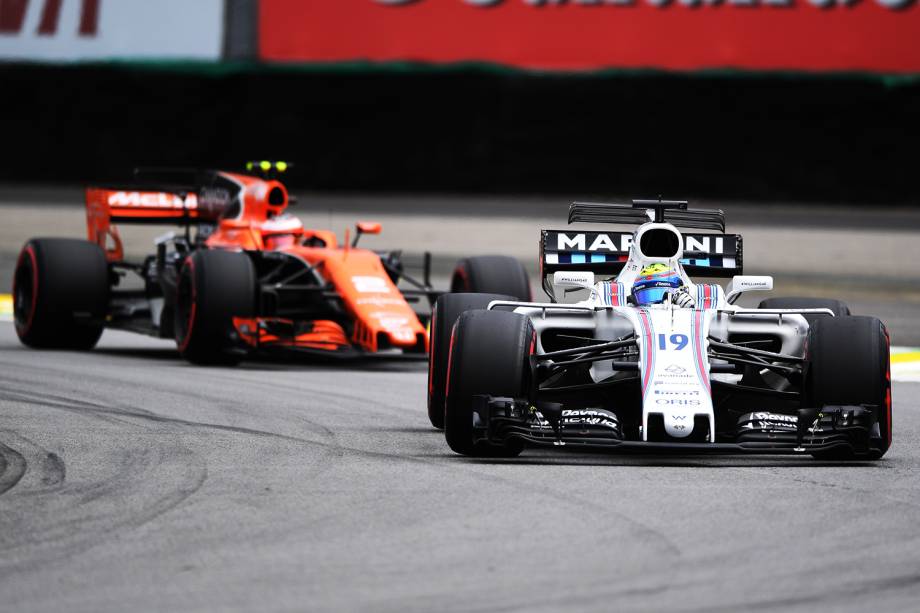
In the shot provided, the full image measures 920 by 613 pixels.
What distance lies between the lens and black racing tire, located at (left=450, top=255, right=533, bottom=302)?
582 inches

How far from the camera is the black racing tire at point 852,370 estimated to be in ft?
29.5

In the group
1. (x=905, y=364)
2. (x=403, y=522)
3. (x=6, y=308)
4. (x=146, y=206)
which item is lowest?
(x=403, y=522)

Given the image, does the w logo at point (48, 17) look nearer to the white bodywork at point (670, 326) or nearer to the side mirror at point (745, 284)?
the white bodywork at point (670, 326)

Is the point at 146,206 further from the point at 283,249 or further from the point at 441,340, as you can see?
the point at 441,340

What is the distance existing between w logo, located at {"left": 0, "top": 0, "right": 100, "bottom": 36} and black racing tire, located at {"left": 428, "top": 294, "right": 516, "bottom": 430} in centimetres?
1978

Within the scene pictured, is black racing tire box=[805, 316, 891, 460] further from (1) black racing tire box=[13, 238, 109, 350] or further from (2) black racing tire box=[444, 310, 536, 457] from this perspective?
(1) black racing tire box=[13, 238, 109, 350]

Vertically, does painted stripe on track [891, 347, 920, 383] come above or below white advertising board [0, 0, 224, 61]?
below

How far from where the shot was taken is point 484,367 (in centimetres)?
897

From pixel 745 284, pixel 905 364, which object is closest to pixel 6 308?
pixel 905 364

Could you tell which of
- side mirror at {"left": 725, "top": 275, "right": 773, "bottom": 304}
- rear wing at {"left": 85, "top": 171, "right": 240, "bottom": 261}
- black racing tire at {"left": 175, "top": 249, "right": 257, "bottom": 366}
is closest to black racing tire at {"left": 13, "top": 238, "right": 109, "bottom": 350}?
rear wing at {"left": 85, "top": 171, "right": 240, "bottom": 261}

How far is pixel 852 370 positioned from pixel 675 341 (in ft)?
2.97

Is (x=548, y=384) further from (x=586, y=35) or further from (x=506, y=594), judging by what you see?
(x=586, y=35)

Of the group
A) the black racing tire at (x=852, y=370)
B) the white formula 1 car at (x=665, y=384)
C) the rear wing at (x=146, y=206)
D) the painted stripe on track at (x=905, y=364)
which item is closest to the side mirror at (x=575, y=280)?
the white formula 1 car at (x=665, y=384)

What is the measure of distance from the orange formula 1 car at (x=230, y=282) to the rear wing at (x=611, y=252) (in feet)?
10.6
